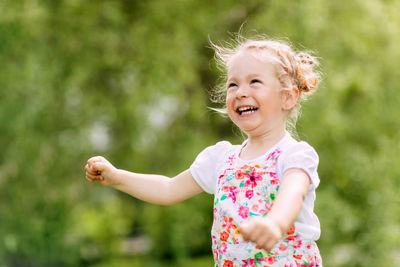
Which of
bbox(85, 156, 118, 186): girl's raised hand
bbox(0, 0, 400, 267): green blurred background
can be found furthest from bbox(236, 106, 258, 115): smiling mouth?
bbox(0, 0, 400, 267): green blurred background

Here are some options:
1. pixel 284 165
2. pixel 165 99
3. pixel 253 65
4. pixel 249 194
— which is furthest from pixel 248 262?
pixel 165 99

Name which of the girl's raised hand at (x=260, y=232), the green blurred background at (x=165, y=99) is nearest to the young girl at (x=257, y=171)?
the girl's raised hand at (x=260, y=232)

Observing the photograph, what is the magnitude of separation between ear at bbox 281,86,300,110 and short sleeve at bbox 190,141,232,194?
0.92ft

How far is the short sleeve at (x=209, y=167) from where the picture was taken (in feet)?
7.32

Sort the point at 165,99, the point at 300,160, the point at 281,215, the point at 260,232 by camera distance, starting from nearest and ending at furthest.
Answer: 1. the point at 260,232
2. the point at 281,215
3. the point at 300,160
4. the point at 165,99

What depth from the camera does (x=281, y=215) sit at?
1.61 m

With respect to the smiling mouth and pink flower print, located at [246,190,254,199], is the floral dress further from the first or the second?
the smiling mouth

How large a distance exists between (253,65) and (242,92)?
0.35ft

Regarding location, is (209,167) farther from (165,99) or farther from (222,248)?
(165,99)

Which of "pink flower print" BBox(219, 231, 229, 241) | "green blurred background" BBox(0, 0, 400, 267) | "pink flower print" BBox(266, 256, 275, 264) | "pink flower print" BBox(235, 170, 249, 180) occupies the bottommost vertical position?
"pink flower print" BBox(266, 256, 275, 264)

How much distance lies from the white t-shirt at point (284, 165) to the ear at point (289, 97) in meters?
0.11

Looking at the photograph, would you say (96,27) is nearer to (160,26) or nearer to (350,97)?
(160,26)

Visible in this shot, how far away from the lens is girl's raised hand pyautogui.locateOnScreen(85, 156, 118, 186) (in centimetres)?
230

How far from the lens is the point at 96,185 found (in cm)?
1023
